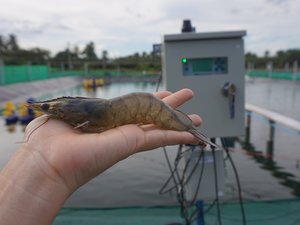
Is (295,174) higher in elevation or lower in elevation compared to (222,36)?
lower

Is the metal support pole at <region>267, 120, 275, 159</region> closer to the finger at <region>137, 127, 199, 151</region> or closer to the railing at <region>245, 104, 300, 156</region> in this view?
the railing at <region>245, 104, 300, 156</region>

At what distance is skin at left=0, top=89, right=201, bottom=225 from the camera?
1.37 meters

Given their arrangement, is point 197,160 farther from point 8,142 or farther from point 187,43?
point 8,142

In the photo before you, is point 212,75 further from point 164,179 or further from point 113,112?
point 164,179

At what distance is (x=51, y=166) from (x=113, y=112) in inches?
21.3

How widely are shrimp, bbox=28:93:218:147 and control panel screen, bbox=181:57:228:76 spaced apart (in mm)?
1095

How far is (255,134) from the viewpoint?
788 centimetres

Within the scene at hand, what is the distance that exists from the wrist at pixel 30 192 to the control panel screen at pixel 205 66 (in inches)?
75.7

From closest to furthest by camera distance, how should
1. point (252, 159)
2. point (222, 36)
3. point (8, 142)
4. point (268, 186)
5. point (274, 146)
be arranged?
point (222, 36), point (268, 186), point (252, 159), point (274, 146), point (8, 142)

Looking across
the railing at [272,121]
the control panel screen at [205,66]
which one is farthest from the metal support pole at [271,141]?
the control panel screen at [205,66]

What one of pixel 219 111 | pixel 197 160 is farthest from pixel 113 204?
pixel 219 111

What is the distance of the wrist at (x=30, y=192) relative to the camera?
4.38 ft

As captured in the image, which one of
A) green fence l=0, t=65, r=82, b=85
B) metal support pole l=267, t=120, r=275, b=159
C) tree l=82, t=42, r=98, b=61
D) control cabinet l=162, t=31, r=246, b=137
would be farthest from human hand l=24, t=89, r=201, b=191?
tree l=82, t=42, r=98, b=61

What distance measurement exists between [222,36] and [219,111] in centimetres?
71
